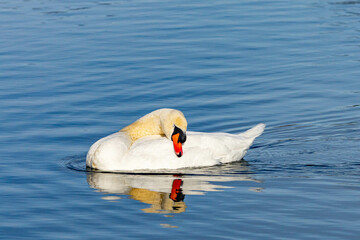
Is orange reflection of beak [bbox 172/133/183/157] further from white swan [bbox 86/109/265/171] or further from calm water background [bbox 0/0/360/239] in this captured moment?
calm water background [bbox 0/0/360/239]

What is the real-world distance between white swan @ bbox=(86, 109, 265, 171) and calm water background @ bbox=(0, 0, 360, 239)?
0.24 meters

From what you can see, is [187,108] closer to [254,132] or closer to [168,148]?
[254,132]

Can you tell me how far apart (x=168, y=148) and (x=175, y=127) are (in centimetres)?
35

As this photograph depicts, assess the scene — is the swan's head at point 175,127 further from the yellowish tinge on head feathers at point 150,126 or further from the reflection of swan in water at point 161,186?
the reflection of swan in water at point 161,186

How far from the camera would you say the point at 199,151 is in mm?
12516

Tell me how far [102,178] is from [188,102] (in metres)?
4.37

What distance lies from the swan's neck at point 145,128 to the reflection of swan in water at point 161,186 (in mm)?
1148

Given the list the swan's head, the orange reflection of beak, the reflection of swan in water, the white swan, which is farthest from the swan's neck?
the reflection of swan in water

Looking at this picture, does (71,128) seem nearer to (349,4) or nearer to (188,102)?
Result: (188,102)

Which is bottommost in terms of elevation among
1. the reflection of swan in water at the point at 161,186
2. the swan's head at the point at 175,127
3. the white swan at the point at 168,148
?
the reflection of swan in water at the point at 161,186

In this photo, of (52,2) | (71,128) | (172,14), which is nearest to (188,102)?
(71,128)

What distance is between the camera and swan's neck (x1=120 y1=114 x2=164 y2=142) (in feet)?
43.1

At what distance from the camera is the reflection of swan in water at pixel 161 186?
10477mm

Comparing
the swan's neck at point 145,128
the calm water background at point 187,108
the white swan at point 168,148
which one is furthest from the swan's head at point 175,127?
the calm water background at point 187,108
